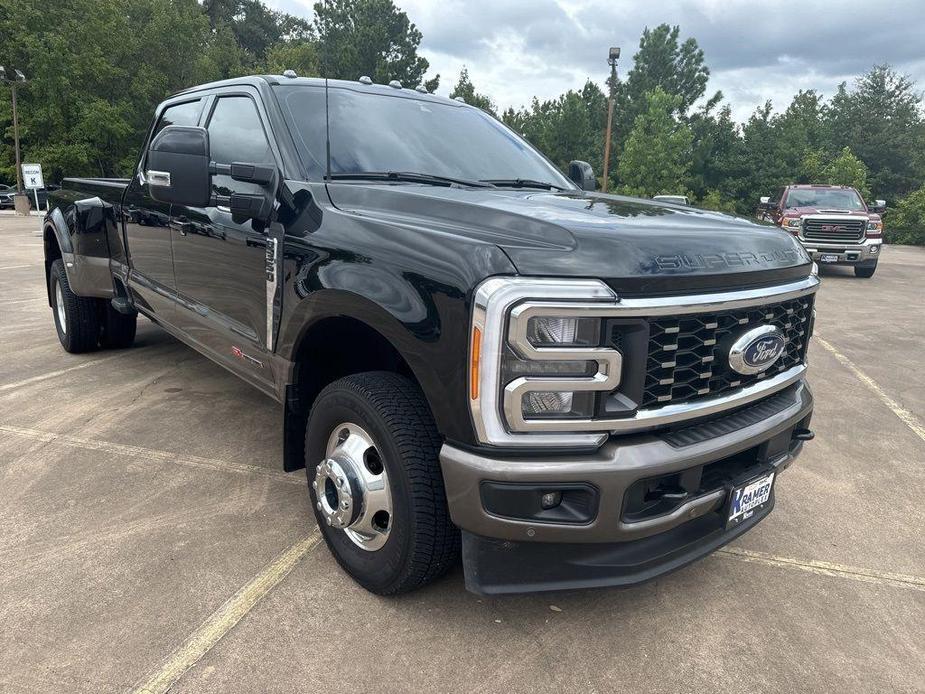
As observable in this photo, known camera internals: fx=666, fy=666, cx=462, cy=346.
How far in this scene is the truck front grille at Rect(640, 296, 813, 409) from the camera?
195 cm

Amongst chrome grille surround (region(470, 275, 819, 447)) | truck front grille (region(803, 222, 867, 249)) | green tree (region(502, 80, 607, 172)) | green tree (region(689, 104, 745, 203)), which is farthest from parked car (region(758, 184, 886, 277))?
green tree (region(689, 104, 745, 203))

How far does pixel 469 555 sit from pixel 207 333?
2.13 metres

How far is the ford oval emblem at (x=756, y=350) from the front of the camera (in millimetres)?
2141

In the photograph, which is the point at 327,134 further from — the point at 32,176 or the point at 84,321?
the point at 32,176

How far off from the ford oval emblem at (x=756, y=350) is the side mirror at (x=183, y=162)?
2.04 meters

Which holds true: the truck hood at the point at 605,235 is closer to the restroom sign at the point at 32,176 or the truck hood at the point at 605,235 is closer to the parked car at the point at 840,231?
the parked car at the point at 840,231

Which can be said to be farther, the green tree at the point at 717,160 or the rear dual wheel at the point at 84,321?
the green tree at the point at 717,160

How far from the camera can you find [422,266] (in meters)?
2.02

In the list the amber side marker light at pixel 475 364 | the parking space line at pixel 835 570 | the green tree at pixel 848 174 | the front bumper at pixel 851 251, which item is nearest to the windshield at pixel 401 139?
the amber side marker light at pixel 475 364

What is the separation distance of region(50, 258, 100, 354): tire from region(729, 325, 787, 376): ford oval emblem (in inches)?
194

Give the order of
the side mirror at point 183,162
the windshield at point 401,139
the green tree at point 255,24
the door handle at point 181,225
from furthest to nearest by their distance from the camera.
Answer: the green tree at point 255,24, the door handle at point 181,225, the windshield at point 401,139, the side mirror at point 183,162

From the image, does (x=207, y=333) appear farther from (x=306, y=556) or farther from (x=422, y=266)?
(x=422, y=266)

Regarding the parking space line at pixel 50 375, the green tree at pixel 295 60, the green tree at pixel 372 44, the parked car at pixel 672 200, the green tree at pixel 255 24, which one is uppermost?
the green tree at pixel 255 24

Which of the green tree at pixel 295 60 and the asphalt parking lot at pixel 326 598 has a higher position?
the green tree at pixel 295 60
